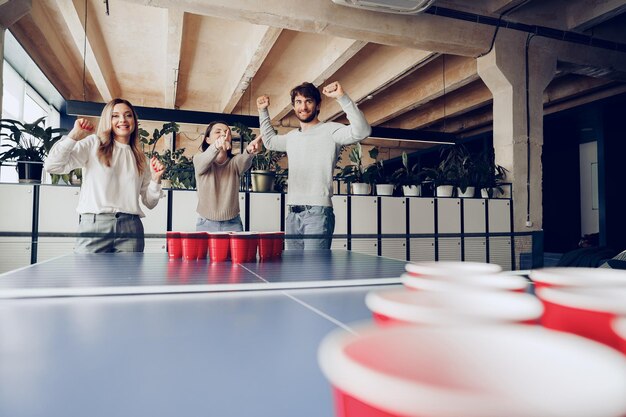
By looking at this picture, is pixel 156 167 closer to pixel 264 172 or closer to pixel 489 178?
pixel 264 172

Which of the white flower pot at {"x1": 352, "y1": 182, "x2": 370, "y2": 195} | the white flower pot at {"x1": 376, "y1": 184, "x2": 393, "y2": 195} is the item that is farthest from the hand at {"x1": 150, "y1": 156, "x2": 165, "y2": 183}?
the white flower pot at {"x1": 376, "y1": 184, "x2": 393, "y2": 195}

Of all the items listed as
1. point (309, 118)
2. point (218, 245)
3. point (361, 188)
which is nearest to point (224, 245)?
point (218, 245)

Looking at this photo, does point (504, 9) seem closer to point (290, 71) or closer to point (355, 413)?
point (290, 71)

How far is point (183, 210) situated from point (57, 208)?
1.07 m

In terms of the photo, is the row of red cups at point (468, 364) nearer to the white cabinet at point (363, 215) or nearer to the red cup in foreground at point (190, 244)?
the red cup in foreground at point (190, 244)

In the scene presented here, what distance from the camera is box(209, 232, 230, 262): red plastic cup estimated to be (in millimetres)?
1612

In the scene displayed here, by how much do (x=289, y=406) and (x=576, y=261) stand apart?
146 inches

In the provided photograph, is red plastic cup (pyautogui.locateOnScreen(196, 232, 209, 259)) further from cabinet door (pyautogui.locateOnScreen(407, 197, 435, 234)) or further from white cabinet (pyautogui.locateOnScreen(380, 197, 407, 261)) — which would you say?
cabinet door (pyautogui.locateOnScreen(407, 197, 435, 234))

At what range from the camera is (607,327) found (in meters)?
0.31

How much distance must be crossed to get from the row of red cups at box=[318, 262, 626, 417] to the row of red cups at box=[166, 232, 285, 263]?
130 centimetres

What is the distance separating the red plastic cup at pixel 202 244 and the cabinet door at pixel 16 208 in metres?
2.85

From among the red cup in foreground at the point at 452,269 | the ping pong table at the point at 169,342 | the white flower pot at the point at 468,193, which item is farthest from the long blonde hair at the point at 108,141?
the white flower pot at the point at 468,193

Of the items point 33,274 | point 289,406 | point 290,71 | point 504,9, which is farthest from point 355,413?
point 290,71

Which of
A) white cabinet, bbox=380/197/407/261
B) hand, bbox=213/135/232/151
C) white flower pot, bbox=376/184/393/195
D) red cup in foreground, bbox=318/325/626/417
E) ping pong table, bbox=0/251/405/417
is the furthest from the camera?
white flower pot, bbox=376/184/393/195
